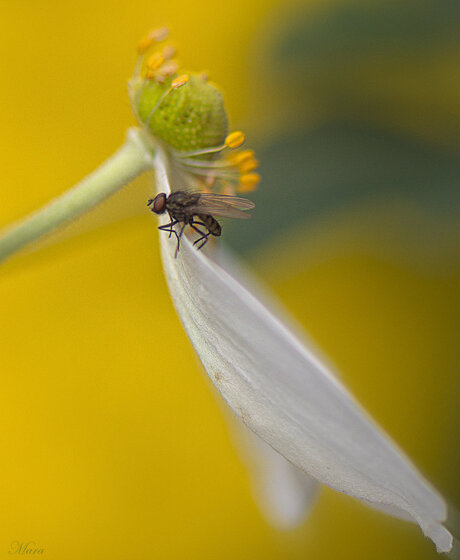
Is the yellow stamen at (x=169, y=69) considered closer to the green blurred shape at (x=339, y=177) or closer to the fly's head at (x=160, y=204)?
the fly's head at (x=160, y=204)

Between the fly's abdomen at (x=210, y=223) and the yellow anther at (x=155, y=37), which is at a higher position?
the yellow anther at (x=155, y=37)

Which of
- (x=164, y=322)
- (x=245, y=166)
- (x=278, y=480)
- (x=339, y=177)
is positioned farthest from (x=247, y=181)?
(x=164, y=322)

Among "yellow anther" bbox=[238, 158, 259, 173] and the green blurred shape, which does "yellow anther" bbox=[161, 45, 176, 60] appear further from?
the green blurred shape

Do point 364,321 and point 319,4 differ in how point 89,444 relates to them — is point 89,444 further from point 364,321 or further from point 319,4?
point 319,4

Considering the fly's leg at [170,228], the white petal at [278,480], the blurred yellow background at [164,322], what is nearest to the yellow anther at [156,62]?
the fly's leg at [170,228]

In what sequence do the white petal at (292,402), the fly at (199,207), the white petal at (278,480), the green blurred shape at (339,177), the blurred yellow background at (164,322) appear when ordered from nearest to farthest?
the white petal at (292,402) → the fly at (199,207) → the white petal at (278,480) → the green blurred shape at (339,177) → the blurred yellow background at (164,322)

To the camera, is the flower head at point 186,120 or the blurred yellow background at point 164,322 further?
the blurred yellow background at point 164,322

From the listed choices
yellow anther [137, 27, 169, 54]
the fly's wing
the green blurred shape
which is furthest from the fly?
the green blurred shape
